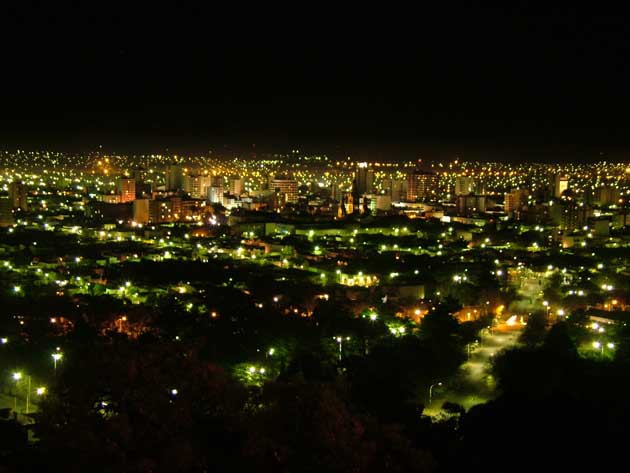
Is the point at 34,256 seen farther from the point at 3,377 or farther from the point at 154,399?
the point at 154,399

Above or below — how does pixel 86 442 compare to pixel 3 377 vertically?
above

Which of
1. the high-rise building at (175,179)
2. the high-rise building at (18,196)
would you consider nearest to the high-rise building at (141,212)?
the high-rise building at (18,196)

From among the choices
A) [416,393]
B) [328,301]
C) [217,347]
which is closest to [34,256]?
[328,301]

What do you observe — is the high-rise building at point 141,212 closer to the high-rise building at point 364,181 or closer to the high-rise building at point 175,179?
the high-rise building at point 175,179

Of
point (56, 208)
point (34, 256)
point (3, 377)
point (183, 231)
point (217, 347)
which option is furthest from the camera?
point (56, 208)

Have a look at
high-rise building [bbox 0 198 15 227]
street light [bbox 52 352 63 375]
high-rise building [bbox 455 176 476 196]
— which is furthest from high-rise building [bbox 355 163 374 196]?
street light [bbox 52 352 63 375]
